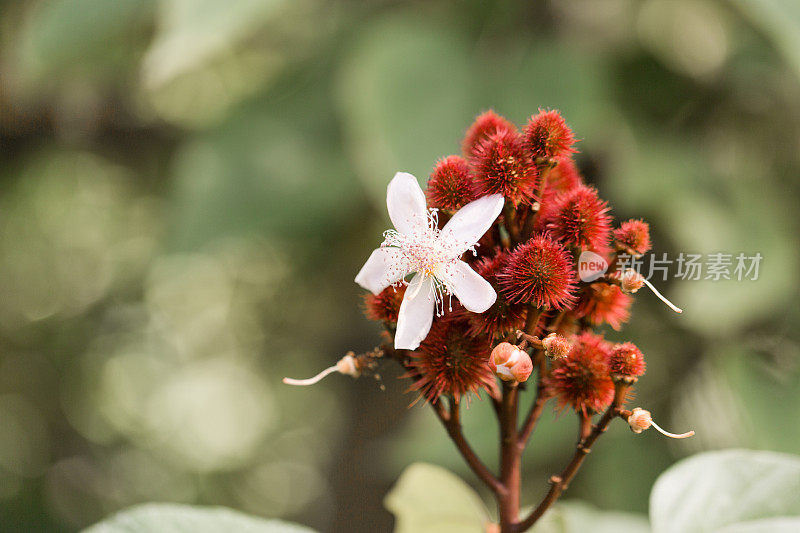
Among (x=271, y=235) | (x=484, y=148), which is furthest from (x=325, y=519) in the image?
(x=484, y=148)

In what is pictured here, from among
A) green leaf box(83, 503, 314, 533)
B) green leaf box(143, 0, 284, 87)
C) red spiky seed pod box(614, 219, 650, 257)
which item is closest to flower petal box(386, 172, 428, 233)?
red spiky seed pod box(614, 219, 650, 257)

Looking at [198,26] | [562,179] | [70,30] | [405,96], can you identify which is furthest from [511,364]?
[70,30]

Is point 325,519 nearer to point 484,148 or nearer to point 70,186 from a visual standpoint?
point 70,186

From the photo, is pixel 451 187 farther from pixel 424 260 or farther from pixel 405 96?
pixel 405 96

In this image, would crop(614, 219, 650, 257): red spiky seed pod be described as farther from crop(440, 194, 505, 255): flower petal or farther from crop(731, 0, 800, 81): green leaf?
crop(731, 0, 800, 81): green leaf

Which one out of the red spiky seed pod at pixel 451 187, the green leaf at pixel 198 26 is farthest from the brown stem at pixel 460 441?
the green leaf at pixel 198 26

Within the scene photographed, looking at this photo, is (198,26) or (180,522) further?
(198,26)
